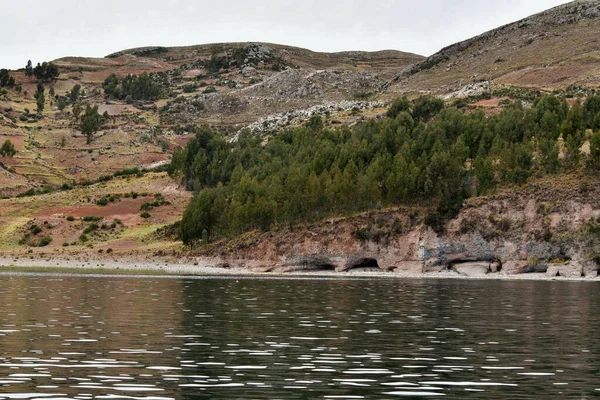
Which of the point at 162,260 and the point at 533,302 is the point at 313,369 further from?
the point at 162,260

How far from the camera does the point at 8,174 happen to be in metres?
195

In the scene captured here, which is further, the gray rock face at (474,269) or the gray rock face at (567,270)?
the gray rock face at (474,269)

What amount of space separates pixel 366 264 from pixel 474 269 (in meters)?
16.6

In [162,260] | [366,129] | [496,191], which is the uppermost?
[366,129]

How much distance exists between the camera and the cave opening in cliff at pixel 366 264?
401 ft

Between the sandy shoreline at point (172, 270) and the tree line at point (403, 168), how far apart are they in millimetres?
7811

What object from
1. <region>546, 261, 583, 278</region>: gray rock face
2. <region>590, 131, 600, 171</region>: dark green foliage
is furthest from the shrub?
<region>590, 131, 600, 171</region>: dark green foliage

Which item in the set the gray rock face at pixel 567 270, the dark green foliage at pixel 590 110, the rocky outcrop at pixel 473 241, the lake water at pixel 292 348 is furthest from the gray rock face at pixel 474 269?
the lake water at pixel 292 348

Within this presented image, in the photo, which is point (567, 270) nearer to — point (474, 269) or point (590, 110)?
point (474, 269)

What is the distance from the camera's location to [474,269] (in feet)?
378

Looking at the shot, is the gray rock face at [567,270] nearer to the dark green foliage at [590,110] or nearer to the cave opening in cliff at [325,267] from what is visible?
the cave opening in cliff at [325,267]

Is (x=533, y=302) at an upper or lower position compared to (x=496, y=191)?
lower

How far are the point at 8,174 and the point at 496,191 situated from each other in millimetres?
118617

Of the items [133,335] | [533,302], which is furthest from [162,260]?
[133,335]
